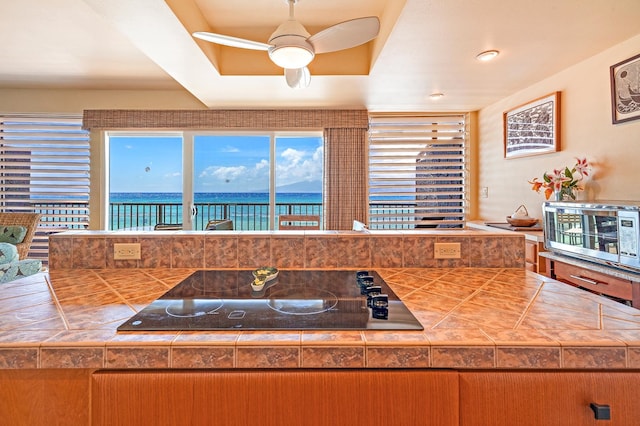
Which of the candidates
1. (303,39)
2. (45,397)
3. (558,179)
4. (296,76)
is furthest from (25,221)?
(558,179)

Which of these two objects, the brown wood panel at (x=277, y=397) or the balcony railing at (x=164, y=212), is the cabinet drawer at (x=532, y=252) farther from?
the balcony railing at (x=164, y=212)

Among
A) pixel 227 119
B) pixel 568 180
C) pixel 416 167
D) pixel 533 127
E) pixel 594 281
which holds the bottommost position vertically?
pixel 594 281

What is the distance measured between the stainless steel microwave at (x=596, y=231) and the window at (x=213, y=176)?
2.35 meters

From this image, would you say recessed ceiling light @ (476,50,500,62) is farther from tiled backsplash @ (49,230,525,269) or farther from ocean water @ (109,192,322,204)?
ocean water @ (109,192,322,204)

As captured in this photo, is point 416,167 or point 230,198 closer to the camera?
point 416,167

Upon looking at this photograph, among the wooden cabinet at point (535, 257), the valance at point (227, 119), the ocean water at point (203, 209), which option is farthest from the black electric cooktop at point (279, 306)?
the ocean water at point (203, 209)

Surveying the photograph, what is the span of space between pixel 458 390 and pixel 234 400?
490mm

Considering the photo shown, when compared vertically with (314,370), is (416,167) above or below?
above

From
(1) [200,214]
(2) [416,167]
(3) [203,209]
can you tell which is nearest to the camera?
(2) [416,167]

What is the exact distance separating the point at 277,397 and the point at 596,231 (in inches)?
85.8

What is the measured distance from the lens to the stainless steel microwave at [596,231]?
1.68m

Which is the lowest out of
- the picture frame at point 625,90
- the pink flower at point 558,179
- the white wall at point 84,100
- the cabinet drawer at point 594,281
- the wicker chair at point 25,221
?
the cabinet drawer at point 594,281

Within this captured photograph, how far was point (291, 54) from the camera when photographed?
6.32 feet

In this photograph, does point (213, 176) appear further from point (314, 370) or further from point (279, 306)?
point (314, 370)
